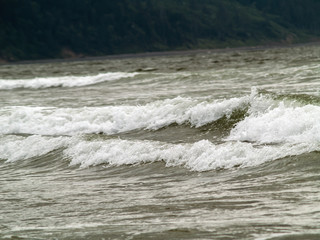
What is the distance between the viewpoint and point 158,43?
19812 cm

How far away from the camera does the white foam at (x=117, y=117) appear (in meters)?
14.7

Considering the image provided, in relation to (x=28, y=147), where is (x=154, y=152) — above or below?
above

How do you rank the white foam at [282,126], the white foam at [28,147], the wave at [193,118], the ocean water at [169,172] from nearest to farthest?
the ocean water at [169,172] < the white foam at [282,126] < the wave at [193,118] < the white foam at [28,147]

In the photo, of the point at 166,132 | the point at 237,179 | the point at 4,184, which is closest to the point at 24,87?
the point at 166,132

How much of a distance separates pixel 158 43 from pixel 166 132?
185604 millimetres

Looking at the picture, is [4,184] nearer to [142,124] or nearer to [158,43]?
[142,124]

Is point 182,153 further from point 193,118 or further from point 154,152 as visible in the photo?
point 193,118

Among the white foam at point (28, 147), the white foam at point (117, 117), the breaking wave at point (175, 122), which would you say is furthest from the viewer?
the white foam at point (117, 117)

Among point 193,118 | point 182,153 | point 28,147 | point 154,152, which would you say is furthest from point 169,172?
point 193,118

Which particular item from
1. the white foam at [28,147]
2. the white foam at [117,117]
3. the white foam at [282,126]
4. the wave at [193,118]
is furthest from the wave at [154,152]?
the white foam at [117,117]

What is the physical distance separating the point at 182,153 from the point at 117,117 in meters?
6.14

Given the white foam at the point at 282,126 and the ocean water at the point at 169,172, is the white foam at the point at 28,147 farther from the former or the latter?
the white foam at the point at 282,126

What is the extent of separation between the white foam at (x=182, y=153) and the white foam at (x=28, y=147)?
0.69 metres

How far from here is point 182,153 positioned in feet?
33.4
